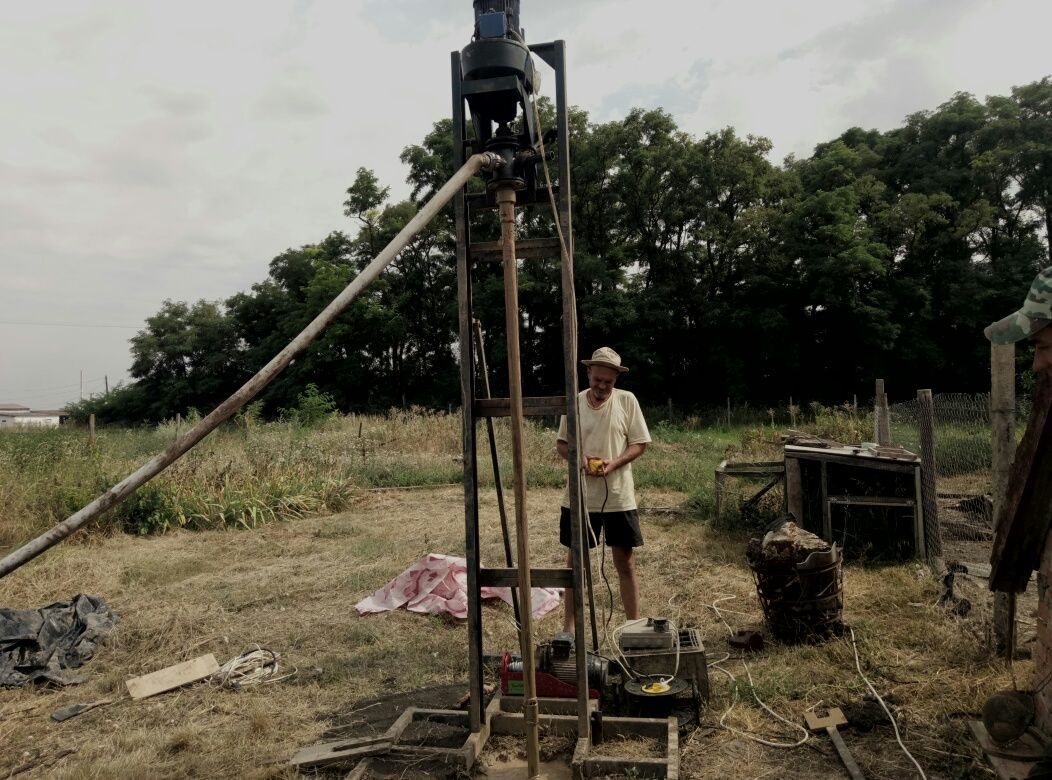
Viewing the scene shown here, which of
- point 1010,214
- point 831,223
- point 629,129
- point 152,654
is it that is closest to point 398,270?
point 629,129

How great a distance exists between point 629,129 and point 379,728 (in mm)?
30635

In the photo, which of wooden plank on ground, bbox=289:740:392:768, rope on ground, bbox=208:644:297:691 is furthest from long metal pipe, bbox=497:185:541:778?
rope on ground, bbox=208:644:297:691

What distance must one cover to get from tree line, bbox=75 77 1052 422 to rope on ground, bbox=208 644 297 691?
24658mm

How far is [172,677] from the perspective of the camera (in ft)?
14.3

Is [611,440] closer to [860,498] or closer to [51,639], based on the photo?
[860,498]

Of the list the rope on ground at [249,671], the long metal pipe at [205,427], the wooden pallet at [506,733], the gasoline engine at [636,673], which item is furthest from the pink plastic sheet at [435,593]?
the long metal pipe at [205,427]

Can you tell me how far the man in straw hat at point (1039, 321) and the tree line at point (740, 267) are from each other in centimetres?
2622

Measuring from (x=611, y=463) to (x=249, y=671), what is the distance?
8.60 feet

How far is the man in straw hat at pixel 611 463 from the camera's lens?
13.9 feet

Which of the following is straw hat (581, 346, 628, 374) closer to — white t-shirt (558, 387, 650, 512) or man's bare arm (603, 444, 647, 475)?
white t-shirt (558, 387, 650, 512)

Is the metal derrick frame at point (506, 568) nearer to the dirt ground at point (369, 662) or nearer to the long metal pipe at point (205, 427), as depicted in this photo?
the dirt ground at point (369, 662)

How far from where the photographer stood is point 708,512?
28.3 feet

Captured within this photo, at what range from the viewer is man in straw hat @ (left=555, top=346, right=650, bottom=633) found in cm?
424

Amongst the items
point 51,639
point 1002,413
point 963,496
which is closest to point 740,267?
point 963,496
